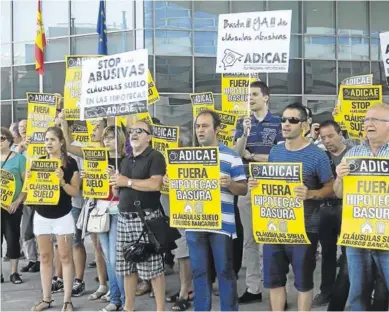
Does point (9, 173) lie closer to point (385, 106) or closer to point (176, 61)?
point (385, 106)

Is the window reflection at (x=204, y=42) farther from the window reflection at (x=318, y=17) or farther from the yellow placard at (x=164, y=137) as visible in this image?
the yellow placard at (x=164, y=137)

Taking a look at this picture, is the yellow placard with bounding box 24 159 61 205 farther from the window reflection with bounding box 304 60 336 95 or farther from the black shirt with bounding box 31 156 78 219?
the window reflection with bounding box 304 60 336 95

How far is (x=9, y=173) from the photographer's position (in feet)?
24.4

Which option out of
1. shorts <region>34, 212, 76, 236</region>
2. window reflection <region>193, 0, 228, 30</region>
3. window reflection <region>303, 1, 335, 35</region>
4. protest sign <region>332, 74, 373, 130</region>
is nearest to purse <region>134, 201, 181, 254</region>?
shorts <region>34, 212, 76, 236</region>

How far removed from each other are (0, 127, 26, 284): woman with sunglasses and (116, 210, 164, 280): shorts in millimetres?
2362

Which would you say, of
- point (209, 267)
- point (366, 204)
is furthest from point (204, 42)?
point (366, 204)

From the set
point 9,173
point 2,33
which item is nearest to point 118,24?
→ point 2,33

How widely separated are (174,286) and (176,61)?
517 inches

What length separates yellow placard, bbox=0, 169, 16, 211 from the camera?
7438mm

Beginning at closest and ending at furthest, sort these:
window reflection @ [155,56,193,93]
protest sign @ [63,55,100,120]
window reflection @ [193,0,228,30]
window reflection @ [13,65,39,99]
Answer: protest sign @ [63,55,100,120]
window reflection @ [155,56,193,93]
window reflection @ [193,0,228,30]
window reflection @ [13,65,39,99]

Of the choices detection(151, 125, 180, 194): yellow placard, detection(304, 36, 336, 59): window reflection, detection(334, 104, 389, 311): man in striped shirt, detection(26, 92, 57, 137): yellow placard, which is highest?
detection(304, 36, 336, 59): window reflection

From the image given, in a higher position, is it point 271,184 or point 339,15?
point 339,15

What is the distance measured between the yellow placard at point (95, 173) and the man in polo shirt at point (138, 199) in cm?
64

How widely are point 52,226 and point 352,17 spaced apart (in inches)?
678
